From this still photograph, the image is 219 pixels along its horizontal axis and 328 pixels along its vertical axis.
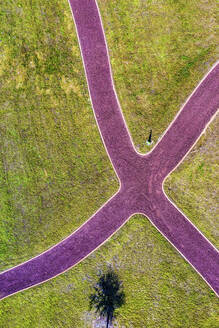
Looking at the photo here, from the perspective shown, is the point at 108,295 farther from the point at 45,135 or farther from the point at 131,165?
the point at 45,135

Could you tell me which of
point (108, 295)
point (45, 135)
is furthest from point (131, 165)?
point (108, 295)

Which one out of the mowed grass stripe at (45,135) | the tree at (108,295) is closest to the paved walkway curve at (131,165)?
the mowed grass stripe at (45,135)

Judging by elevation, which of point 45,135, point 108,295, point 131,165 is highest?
point 45,135

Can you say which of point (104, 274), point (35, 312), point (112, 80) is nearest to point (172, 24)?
point (112, 80)

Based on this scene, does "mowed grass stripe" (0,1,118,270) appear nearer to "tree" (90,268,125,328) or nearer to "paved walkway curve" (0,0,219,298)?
"paved walkway curve" (0,0,219,298)

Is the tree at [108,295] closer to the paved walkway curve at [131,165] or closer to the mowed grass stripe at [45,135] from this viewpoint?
the paved walkway curve at [131,165]

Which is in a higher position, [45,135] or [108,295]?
[45,135]

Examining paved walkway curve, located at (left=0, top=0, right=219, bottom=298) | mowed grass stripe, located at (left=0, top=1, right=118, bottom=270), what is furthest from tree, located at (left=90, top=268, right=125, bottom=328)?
mowed grass stripe, located at (left=0, top=1, right=118, bottom=270)

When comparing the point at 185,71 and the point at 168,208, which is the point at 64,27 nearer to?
the point at 185,71
